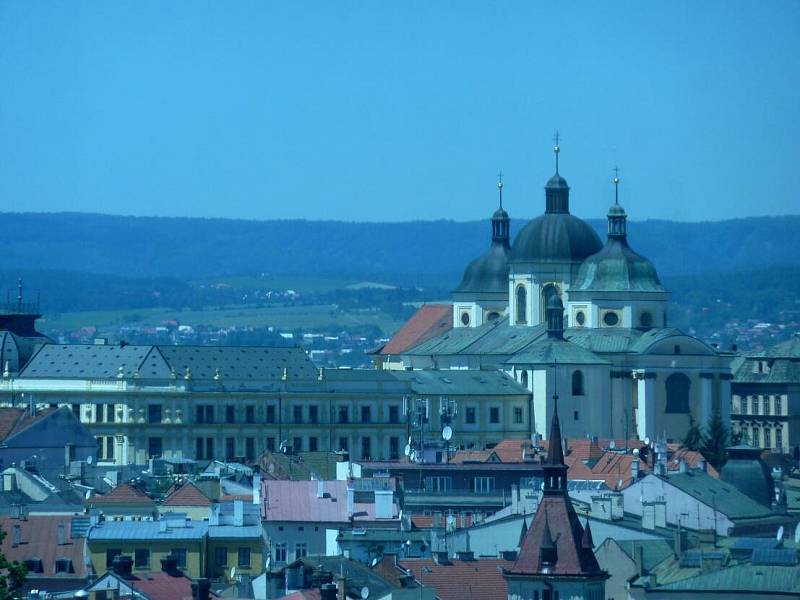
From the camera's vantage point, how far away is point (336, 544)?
83000mm

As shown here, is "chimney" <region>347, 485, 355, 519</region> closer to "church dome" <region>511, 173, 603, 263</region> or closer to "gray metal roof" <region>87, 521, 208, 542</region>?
"gray metal roof" <region>87, 521, 208, 542</region>

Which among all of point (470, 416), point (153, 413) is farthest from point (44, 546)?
point (470, 416)

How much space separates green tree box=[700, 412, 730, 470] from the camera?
478 feet

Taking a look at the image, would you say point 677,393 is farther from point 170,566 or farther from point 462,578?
point 170,566

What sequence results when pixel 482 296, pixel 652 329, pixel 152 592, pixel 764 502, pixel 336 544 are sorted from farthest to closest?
pixel 482 296, pixel 652 329, pixel 764 502, pixel 336 544, pixel 152 592

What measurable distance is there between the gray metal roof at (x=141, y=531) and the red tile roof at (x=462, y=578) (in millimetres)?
5971

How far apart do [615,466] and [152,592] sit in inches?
2092

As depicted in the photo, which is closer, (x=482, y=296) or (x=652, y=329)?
(x=652, y=329)

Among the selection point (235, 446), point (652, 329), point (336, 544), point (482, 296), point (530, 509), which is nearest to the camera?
point (336, 544)

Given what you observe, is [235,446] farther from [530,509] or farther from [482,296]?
[530,509]

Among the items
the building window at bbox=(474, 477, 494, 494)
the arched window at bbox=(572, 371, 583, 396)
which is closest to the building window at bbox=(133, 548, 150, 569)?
the building window at bbox=(474, 477, 494, 494)

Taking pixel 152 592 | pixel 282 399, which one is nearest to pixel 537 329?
pixel 282 399

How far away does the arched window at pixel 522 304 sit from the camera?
170m

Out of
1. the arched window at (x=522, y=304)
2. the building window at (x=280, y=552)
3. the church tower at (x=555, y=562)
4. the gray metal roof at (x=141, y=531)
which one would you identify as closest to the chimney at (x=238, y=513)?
the building window at (x=280, y=552)
